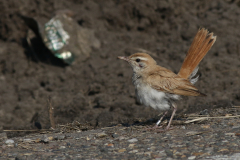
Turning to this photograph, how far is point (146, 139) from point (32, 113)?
4.24m

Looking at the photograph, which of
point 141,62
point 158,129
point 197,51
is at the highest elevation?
point 197,51

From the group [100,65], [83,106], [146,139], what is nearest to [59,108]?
[83,106]

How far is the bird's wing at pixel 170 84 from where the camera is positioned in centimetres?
668

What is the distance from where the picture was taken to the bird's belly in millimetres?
6613

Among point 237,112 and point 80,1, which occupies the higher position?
point 80,1

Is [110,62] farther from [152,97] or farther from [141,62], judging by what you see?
[152,97]

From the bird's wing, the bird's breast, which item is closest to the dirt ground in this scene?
the bird's breast

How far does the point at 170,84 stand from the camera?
673cm

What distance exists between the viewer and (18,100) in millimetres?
10094

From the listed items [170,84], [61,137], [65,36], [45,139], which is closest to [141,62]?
[170,84]

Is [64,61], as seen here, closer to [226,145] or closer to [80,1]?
[80,1]

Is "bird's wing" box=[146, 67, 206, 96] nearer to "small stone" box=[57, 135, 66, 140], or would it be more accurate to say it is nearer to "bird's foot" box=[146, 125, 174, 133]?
"bird's foot" box=[146, 125, 174, 133]

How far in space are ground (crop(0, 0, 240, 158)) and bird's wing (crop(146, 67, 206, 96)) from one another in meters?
1.33

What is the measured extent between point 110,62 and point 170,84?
4.79 metres
